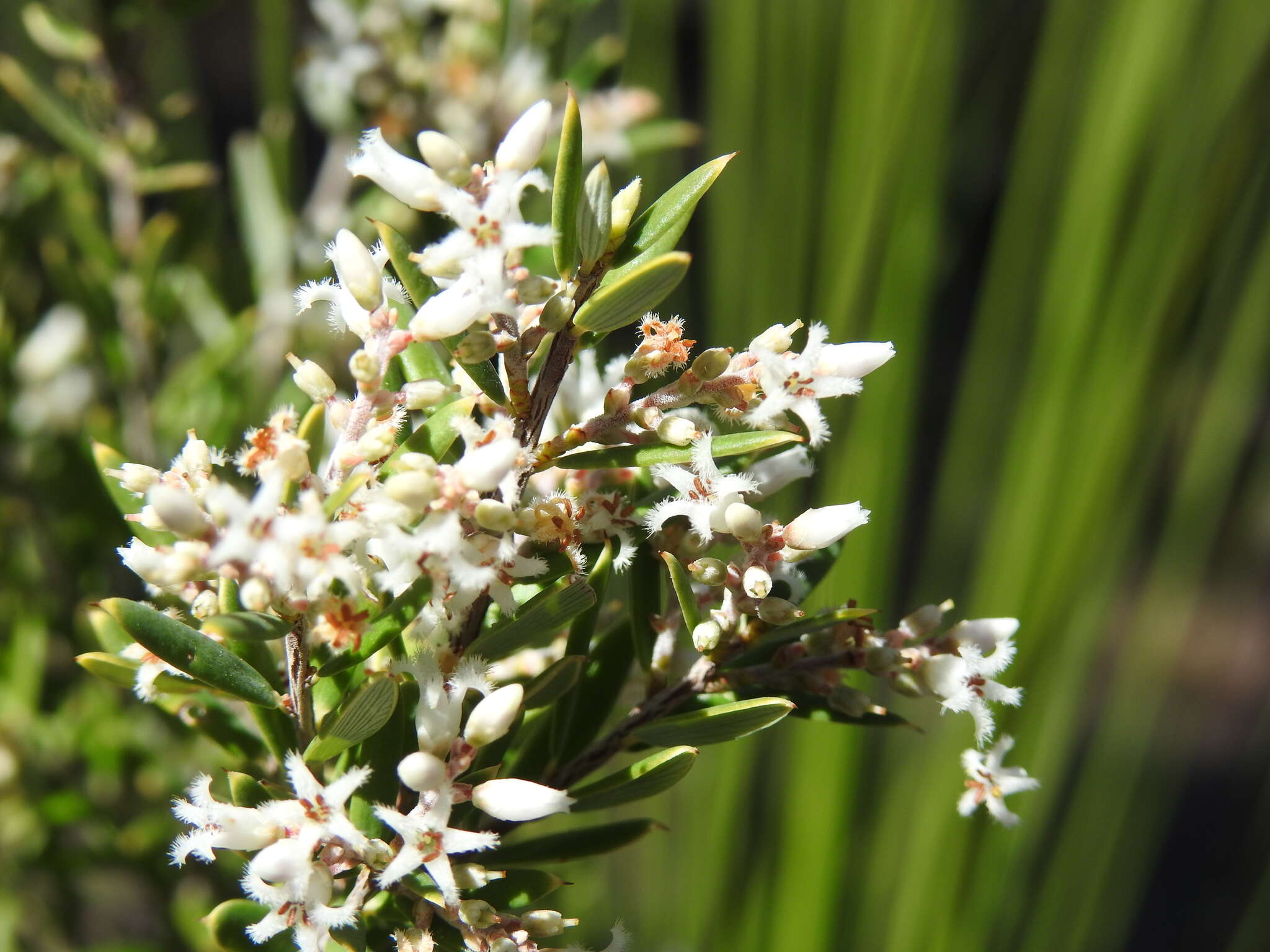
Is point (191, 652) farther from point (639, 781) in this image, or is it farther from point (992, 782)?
point (992, 782)

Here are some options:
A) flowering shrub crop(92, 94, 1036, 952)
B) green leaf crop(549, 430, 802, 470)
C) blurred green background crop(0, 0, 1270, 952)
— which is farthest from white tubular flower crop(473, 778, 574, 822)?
blurred green background crop(0, 0, 1270, 952)

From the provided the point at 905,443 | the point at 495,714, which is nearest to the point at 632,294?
the point at 495,714

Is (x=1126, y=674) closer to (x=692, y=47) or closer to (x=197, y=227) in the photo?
(x=197, y=227)

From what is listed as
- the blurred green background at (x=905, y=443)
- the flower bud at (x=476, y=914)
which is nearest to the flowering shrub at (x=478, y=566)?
the flower bud at (x=476, y=914)

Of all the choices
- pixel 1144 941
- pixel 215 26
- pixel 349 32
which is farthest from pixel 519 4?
pixel 1144 941

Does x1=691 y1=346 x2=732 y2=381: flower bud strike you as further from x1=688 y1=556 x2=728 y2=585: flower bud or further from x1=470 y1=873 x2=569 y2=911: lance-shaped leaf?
x1=470 y1=873 x2=569 y2=911: lance-shaped leaf

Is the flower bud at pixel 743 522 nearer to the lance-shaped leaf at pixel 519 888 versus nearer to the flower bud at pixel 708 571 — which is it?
the flower bud at pixel 708 571
